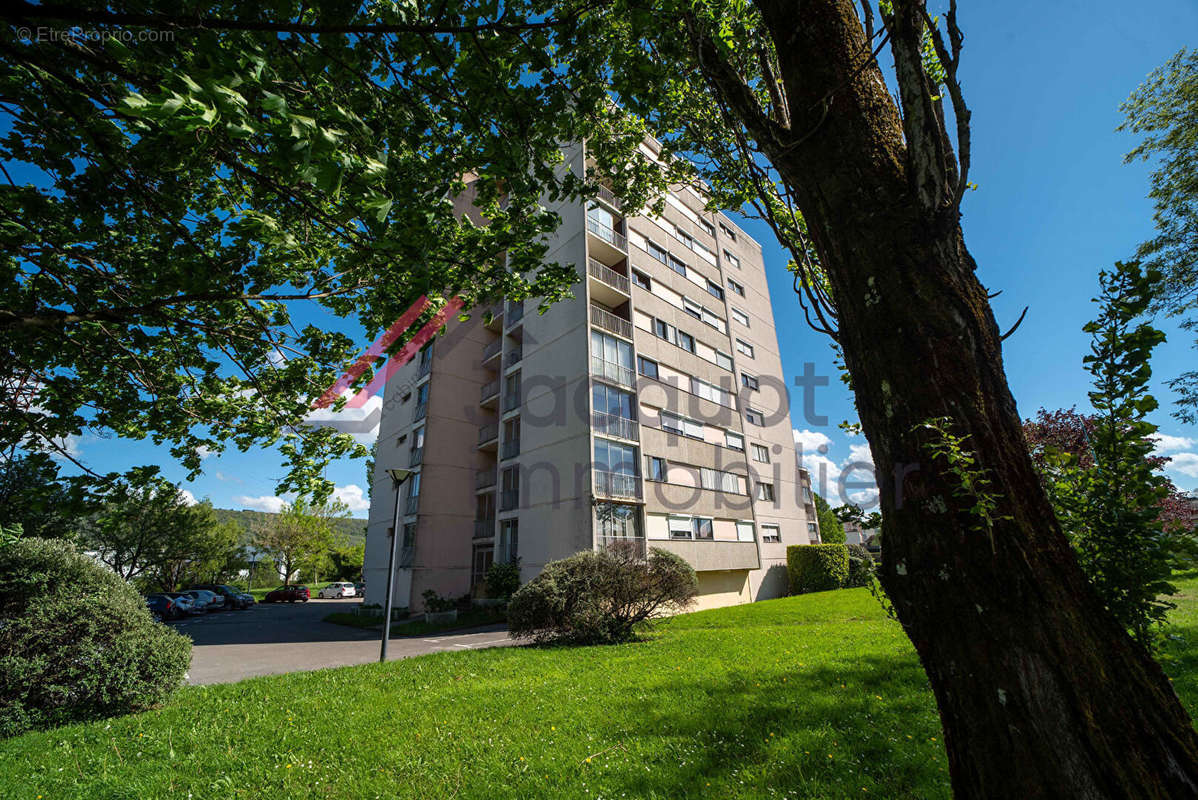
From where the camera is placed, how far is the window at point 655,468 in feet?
64.2

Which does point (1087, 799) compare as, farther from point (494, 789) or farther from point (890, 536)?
point (494, 789)

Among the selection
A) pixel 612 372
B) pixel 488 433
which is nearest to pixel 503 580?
pixel 488 433

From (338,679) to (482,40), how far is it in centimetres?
928

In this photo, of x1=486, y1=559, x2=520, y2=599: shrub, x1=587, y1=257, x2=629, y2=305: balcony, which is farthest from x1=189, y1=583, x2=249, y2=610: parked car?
x1=587, y1=257, x2=629, y2=305: balcony

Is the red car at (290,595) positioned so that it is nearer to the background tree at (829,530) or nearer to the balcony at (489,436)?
the balcony at (489,436)

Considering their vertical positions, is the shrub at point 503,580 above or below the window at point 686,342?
below

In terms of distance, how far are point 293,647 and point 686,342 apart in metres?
19.7

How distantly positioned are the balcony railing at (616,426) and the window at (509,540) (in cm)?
536

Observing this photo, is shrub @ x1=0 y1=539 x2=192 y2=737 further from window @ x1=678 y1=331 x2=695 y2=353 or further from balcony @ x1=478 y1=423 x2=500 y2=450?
window @ x1=678 y1=331 x2=695 y2=353

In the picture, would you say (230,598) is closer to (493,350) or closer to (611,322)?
(493,350)

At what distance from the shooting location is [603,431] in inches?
739

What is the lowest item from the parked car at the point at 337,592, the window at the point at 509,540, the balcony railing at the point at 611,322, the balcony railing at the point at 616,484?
the parked car at the point at 337,592

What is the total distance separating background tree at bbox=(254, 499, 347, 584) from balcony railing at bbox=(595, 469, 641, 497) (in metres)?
36.2

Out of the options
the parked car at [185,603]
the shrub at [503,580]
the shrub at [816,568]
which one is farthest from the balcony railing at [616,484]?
the parked car at [185,603]
